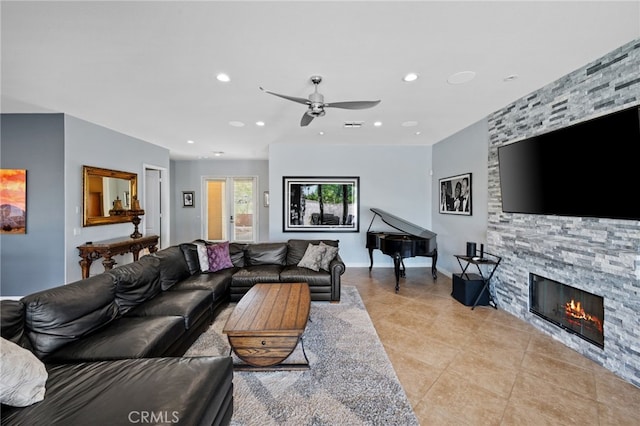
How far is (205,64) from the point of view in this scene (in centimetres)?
249

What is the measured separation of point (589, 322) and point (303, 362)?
2.86 meters

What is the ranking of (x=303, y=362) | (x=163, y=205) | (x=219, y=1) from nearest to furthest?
1. (x=219, y=1)
2. (x=303, y=362)
3. (x=163, y=205)

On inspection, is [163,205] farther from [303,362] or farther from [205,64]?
[303,362]

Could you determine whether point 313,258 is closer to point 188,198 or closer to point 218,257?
point 218,257

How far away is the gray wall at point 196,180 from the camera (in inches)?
321

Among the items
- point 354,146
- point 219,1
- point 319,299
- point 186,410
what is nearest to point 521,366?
point 319,299

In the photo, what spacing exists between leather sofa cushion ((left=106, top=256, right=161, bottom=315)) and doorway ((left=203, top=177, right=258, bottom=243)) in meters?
5.26

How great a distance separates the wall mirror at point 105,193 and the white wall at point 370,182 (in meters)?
2.81

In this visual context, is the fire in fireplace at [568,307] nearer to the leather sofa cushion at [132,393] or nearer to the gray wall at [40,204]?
the leather sofa cushion at [132,393]

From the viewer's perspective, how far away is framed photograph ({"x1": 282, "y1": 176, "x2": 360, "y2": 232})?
5898mm

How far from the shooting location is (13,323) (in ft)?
5.33

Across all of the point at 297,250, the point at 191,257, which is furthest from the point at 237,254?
the point at 297,250

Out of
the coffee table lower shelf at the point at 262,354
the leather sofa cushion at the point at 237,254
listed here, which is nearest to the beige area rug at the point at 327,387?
the coffee table lower shelf at the point at 262,354

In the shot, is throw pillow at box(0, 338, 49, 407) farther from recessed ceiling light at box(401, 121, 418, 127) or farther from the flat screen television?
recessed ceiling light at box(401, 121, 418, 127)
